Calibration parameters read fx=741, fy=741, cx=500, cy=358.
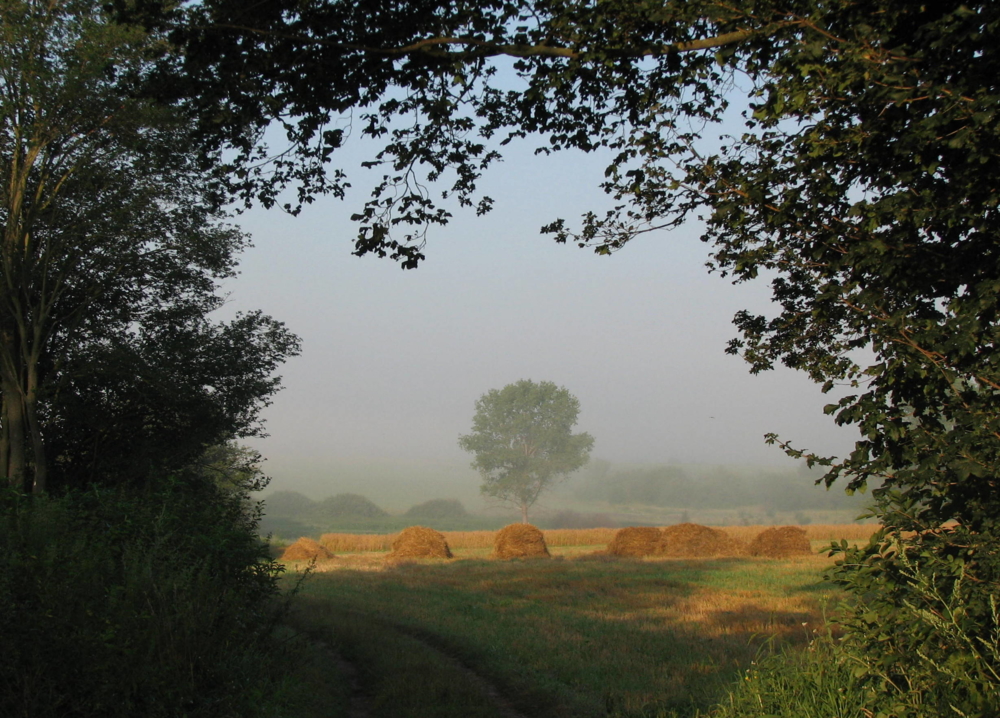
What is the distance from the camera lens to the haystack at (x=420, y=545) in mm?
37188

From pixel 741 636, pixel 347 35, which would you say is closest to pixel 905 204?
pixel 347 35

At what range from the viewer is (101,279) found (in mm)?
18375

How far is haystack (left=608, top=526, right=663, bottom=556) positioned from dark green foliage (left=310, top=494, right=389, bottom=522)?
241ft

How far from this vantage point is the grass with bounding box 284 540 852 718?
28.1ft

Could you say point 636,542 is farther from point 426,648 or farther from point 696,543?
point 426,648

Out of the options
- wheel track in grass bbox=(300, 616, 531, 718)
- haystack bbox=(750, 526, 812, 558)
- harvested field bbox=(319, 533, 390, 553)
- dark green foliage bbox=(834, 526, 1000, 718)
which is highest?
dark green foliage bbox=(834, 526, 1000, 718)

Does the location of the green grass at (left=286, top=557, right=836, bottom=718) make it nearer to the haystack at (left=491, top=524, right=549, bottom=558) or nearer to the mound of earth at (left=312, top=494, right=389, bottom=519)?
the haystack at (left=491, top=524, right=549, bottom=558)

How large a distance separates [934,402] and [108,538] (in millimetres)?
8746

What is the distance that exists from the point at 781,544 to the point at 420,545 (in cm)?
1734

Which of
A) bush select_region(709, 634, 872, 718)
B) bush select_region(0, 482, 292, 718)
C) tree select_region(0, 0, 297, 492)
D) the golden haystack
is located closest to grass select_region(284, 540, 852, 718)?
bush select_region(709, 634, 872, 718)

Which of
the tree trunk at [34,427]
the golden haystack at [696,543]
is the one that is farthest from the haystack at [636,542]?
the tree trunk at [34,427]

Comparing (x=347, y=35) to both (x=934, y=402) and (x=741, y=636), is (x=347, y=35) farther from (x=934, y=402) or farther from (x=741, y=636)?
(x=741, y=636)

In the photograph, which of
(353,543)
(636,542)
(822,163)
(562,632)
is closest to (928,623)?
(822,163)

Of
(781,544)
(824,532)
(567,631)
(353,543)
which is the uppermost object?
(567,631)
